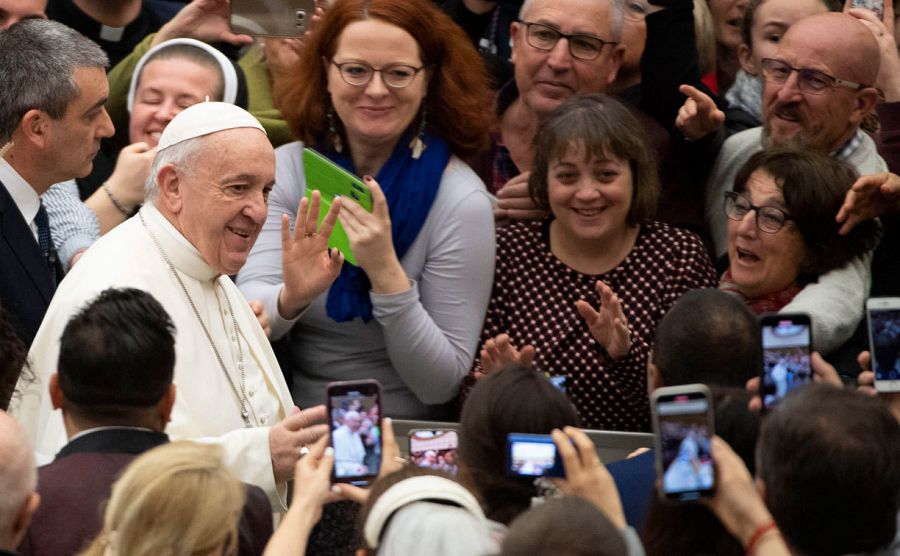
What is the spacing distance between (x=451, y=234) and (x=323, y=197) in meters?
0.46

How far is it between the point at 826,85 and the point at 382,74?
5.18 ft

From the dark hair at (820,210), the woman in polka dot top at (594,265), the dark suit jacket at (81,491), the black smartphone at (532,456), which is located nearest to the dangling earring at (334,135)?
the woman in polka dot top at (594,265)

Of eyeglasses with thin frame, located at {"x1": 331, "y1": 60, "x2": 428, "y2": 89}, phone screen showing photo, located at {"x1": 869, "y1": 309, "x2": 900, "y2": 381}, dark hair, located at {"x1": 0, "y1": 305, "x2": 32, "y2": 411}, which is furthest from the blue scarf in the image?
phone screen showing photo, located at {"x1": 869, "y1": 309, "x2": 900, "y2": 381}

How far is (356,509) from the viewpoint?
186 inches

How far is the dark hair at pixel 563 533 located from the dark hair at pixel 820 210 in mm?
2672

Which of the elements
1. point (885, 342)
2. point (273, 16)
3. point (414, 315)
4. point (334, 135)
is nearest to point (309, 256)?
point (414, 315)

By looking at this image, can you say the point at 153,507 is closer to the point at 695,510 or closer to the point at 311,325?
the point at 695,510

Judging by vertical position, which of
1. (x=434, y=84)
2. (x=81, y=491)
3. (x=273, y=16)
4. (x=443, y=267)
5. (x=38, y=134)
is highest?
(x=273, y=16)

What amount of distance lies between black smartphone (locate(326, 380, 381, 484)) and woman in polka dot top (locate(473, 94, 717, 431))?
4.81 feet

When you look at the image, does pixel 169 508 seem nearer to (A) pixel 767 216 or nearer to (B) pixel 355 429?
(B) pixel 355 429

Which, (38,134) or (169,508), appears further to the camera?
(38,134)

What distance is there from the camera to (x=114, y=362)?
349cm

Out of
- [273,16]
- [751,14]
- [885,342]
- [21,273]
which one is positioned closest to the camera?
[885,342]

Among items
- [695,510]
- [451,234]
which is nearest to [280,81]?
[451,234]
